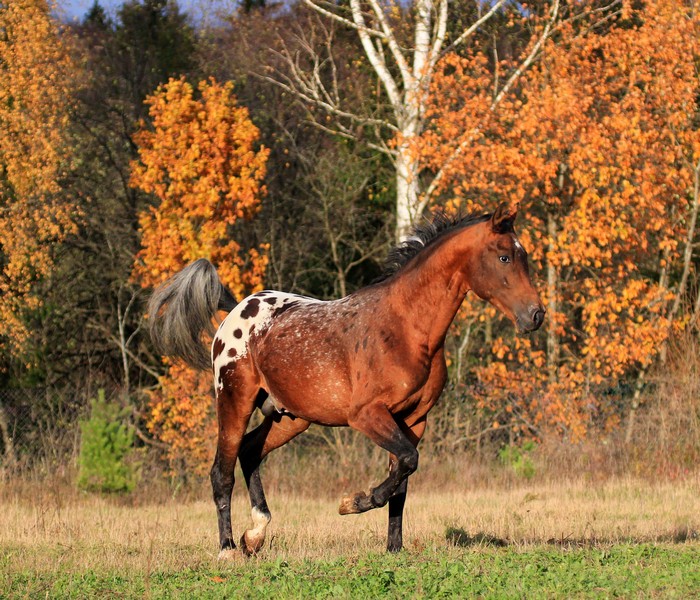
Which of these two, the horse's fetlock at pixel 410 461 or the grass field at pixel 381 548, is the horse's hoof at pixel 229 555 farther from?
the horse's fetlock at pixel 410 461

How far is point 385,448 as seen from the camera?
748 cm

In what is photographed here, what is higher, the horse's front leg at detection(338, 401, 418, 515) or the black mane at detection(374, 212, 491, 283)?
the black mane at detection(374, 212, 491, 283)

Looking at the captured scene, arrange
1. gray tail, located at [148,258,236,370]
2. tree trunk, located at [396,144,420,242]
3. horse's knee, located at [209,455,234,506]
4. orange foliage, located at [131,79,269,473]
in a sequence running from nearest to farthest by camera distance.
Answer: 1. horse's knee, located at [209,455,234,506]
2. gray tail, located at [148,258,236,370]
3. orange foliage, located at [131,79,269,473]
4. tree trunk, located at [396,144,420,242]

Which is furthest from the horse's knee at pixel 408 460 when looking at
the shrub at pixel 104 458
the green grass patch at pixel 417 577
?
the shrub at pixel 104 458

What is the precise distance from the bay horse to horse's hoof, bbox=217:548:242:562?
2 cm

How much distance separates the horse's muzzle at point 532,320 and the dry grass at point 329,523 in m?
1.75

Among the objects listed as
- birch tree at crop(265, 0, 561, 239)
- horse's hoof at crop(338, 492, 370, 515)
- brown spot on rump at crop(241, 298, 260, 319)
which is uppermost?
birch tree at crop(265, 0, 561, 239)

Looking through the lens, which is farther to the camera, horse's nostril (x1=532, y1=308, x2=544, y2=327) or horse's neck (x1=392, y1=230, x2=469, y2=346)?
horse's neck (x1=392, y1=230, x2=469, y2=346)

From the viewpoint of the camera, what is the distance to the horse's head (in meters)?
7.43

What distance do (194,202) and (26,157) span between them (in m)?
3.52

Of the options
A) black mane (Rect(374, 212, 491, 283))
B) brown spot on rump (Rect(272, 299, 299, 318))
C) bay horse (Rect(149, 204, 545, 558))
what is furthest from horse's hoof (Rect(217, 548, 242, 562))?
black mane (Rect(374, 212, 491, 283))

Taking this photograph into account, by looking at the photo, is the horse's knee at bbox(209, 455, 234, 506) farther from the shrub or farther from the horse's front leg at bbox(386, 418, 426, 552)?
the shrub

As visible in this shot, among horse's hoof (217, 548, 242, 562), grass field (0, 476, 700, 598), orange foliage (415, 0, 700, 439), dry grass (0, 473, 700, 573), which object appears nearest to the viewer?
grass field (0, 476, 700, 598)

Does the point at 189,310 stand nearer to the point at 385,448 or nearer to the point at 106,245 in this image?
the point at 385,448
